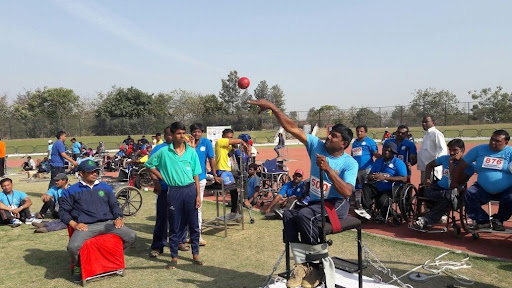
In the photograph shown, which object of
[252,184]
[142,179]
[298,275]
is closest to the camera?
[298,275]

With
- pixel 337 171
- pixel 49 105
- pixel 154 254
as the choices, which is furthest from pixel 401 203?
pixel 49 105

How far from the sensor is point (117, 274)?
508 cm

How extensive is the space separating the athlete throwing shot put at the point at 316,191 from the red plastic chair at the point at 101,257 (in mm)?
2506

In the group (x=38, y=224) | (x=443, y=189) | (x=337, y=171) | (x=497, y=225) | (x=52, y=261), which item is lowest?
(x=52, y=261)

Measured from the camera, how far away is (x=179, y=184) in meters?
5.22

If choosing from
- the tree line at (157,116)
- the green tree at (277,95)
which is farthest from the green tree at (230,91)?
the tree line at (157,116)

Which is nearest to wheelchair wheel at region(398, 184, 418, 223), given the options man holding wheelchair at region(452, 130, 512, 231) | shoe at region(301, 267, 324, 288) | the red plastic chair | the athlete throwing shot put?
man holding wheelchair at region(452, 130, 512, 231)

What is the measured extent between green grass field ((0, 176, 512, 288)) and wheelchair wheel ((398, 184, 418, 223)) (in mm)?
848

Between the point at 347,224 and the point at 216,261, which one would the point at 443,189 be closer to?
the point at 347,224

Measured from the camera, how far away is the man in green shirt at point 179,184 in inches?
205

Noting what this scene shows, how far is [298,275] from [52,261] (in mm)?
4108

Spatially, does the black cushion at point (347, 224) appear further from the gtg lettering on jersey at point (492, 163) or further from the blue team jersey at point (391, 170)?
the blue team jersey at point (391, 170)

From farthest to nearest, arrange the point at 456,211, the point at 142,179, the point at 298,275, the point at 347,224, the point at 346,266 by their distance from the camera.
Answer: the point at 142,179, the point at 456,211, the point at 346,266, the point at 347,224, the point at 298,275

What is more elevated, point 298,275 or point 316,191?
point 316,191
